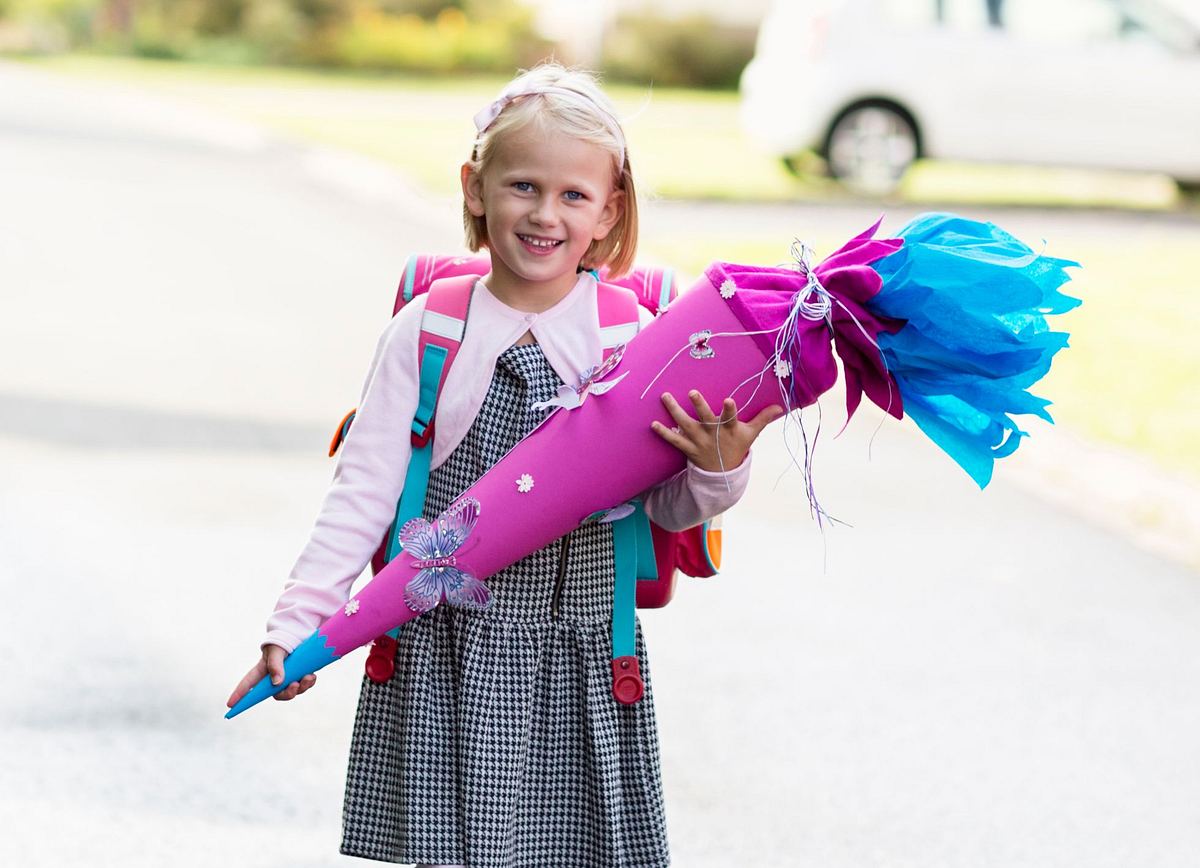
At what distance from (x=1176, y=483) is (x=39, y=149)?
13.8 meters

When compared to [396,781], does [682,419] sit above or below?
above

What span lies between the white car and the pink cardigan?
13.5 meters

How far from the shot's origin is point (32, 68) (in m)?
32.7

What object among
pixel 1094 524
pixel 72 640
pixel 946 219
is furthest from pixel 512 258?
pixel 1094 524

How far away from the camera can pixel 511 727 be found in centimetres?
298

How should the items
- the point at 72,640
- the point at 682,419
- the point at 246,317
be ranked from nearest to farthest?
the point at 682,419 < the point at 72,640 < the point at 246,317

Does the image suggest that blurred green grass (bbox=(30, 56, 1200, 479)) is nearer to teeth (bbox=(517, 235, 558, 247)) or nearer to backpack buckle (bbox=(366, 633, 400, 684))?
teeth (bbox=(517, 235, 558, 247))

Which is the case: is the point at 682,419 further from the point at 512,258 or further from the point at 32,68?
the point at 32,68

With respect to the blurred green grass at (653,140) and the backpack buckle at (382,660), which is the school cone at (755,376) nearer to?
the backpack buckle at (382,660)

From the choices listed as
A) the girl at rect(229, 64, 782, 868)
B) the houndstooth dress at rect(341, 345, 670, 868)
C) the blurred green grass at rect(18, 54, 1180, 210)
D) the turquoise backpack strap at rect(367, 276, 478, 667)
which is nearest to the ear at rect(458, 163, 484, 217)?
the girl at rect(229, 64, 782, 868)

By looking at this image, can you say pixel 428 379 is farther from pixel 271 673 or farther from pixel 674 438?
pixel 271 673

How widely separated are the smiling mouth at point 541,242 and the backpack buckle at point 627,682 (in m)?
0.65

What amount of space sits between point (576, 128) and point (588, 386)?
39 cm

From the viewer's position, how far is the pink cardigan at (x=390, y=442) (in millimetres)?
2955
